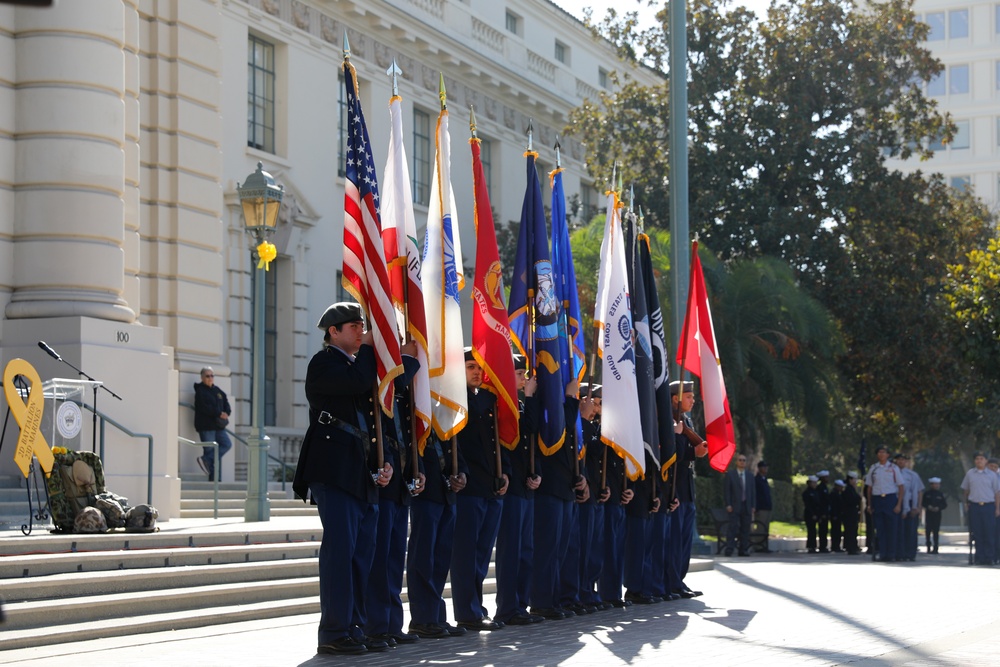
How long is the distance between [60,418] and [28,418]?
931 mm

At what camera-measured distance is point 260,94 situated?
2545 centimetres

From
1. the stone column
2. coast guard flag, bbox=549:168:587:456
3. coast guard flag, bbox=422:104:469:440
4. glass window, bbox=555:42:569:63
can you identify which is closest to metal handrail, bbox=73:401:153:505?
the stone column

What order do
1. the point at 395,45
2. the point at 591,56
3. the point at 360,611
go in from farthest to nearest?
1. the point at 591,56
2. the point at 395,45
3. the point at 360,611

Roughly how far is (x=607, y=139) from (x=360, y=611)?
2495cm

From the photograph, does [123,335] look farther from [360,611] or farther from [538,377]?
[360,611]

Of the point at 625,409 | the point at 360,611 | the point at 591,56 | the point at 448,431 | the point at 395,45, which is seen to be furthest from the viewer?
the point at 591,56

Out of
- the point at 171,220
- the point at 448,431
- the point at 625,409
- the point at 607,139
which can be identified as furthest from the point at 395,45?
the point at 448,431

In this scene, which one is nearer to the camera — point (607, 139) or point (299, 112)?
point (299, 112)

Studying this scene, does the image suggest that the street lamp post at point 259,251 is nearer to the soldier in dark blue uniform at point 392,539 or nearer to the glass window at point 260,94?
the soldier in dark blue uniform at point 392,539

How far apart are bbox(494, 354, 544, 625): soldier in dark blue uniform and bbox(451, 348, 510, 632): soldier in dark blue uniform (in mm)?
327

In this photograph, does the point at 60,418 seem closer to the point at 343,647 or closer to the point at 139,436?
the point at 139,436

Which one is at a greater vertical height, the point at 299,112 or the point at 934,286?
the point at 299,112

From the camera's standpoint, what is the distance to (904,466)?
24125mm

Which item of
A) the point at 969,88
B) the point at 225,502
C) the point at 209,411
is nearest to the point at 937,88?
the point at 969,88
